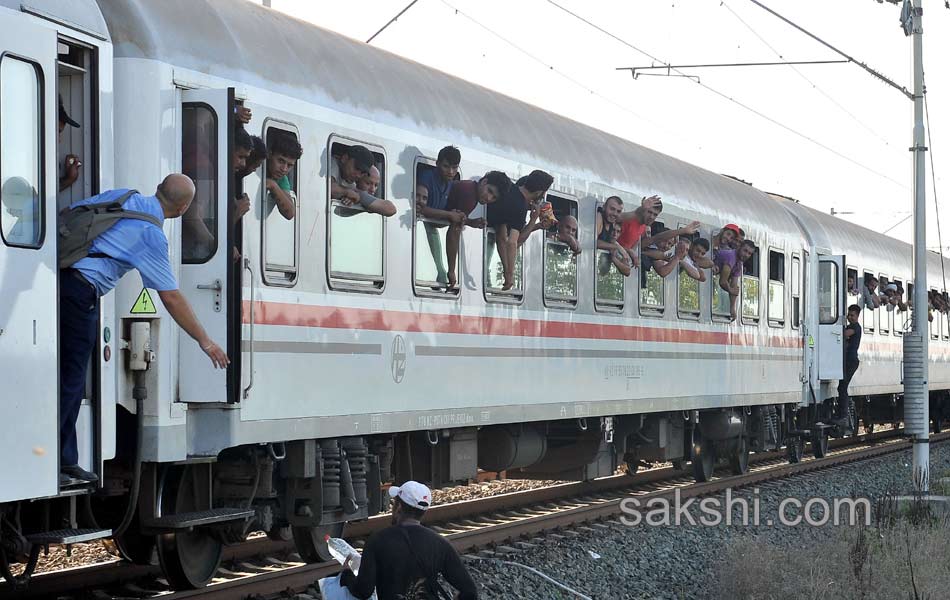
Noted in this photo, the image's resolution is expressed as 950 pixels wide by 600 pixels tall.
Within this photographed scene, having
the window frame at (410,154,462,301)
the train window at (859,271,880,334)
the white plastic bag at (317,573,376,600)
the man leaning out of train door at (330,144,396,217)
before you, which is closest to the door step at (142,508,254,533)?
the white plastic bag at (317,573,376,600)

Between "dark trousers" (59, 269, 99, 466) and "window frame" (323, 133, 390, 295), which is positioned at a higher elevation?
"window frame" (323, 133, 390, 295)

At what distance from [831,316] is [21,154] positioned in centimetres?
1589

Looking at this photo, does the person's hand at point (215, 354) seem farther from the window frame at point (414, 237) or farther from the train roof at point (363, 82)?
the window frame at point (414, 237)

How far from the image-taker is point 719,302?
1634cm

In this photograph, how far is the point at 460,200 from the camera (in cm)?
1080

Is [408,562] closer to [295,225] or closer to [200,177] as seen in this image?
[200,177]

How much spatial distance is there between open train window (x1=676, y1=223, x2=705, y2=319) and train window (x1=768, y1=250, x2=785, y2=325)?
299cm

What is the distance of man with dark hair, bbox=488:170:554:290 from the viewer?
11.4 m

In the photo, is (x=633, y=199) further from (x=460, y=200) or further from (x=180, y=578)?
(x=180, y=578)

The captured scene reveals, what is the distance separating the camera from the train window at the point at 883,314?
24130 mm

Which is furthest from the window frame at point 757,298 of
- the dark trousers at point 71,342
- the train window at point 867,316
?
the dark trousers at point 71,342

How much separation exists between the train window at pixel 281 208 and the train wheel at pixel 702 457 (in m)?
9.62

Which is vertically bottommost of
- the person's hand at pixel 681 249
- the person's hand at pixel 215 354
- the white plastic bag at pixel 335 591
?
the white plastic bag at pixel 335 591

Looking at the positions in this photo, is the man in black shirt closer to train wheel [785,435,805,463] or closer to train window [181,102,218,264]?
train wheel [785,435,805,463]
